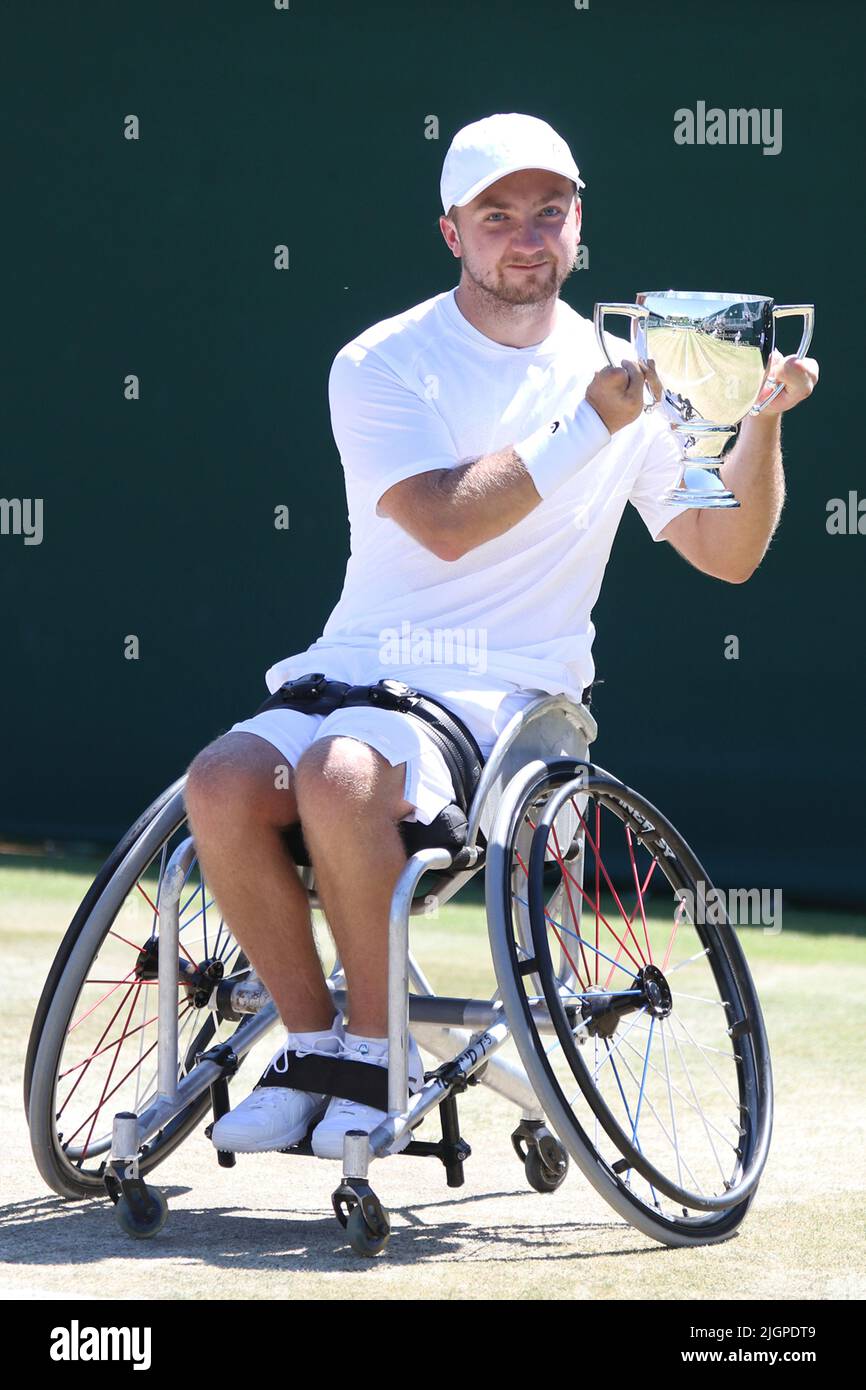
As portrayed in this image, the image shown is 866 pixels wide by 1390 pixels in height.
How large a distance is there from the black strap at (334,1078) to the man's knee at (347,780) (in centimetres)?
32

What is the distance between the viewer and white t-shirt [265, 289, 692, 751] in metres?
2.93

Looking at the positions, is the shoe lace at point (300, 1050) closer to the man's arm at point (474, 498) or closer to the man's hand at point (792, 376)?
the man's arm at point (474, 498)

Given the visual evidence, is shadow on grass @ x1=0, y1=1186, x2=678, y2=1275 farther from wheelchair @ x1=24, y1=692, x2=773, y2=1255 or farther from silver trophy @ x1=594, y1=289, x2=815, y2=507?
silver trophy @ x1=594, y1=289, x2=815, y2=507

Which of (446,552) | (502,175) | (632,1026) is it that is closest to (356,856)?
(446,552)

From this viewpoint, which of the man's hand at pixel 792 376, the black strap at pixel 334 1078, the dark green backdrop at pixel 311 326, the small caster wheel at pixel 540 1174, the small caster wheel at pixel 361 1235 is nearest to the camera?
the small caster wheel at pixel 361 1235

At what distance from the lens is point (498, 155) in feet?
9.71

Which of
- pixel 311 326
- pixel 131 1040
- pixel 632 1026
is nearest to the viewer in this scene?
pixel 632 1026

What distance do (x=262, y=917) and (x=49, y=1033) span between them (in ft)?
1.13

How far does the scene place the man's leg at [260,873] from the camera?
108 inches

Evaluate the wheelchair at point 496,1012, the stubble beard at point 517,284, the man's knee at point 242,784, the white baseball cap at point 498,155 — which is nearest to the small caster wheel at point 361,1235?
the wheelchair at point 496,1012

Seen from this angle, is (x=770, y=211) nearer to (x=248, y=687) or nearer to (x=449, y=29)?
(x=449, y=29)

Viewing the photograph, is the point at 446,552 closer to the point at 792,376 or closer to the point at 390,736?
the point at 390,736

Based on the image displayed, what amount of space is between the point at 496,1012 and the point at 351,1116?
0.26 meters

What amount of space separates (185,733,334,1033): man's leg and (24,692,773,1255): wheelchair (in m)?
0.07
